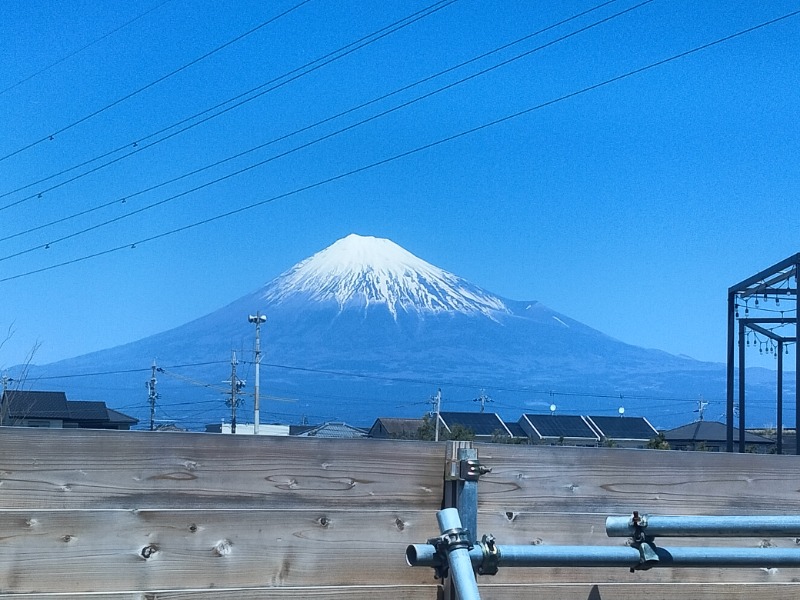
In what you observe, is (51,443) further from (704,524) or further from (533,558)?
(704,524)

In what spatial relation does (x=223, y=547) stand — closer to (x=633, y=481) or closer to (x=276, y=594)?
(x=276, y=594)

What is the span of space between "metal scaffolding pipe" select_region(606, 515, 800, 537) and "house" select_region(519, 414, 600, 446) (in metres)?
54.0

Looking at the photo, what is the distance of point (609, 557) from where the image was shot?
3.23 m

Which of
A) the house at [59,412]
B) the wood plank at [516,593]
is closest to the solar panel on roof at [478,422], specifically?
the house at [59,412]

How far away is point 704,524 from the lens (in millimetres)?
3342

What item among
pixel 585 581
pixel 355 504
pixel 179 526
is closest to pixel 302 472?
pixel 355 504

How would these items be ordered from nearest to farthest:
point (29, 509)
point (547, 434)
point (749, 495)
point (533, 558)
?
1. point (533, 558)
2. point (29, 509)
3. point (749, 495)
4. point (547, 434)

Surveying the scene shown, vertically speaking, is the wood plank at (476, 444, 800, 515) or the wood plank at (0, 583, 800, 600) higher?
the wood plank at (476, 444, 800, 515)

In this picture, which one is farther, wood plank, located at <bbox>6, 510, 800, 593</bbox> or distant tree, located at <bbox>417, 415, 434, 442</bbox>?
distant tree, located at <bbox>417, 415, 434, 442</bbox>

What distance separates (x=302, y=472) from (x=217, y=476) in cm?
31

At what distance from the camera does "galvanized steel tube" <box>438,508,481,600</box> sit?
2.76 m

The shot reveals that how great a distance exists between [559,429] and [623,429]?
4602 mm

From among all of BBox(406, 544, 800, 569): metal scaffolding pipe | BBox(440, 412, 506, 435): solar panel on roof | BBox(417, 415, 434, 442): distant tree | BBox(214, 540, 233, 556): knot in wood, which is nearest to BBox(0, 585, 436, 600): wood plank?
BBox(214, 540, 233, 556): knot in wood

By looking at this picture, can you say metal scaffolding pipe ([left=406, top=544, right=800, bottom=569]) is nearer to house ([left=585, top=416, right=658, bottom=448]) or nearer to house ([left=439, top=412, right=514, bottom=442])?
house ([left=439, top=412, right=514, bottom=442])
